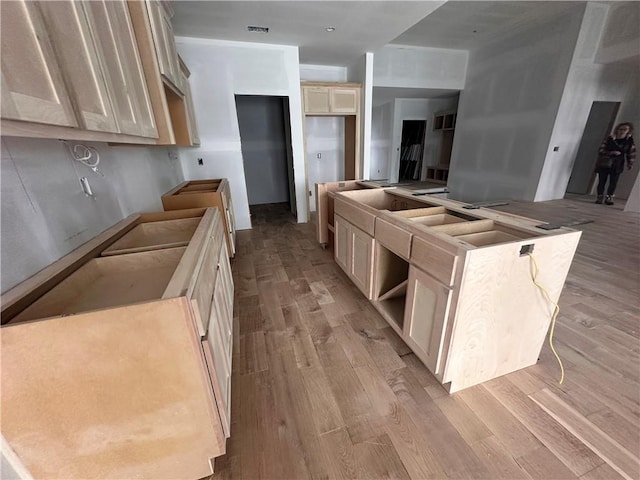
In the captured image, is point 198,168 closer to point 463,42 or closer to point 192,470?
point 192,470

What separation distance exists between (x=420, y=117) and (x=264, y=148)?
535 centimetres

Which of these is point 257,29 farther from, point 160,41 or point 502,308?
point 502,308

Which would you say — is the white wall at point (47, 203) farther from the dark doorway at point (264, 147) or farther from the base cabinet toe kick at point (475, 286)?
the dark doorway at point (264, 147)

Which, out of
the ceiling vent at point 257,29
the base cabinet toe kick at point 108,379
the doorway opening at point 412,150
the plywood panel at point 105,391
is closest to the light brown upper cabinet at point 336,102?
the ceiling vent at point 257,29

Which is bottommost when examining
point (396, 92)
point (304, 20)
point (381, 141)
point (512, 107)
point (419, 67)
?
point (381, 141)

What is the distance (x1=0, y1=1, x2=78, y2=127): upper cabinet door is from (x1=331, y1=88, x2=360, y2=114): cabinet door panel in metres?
4.16

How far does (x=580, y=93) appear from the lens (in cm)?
486

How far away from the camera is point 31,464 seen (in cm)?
82

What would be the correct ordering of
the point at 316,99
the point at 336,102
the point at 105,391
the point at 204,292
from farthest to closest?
the point at 336,102 < the point at 316,99 < the point at 204,292 < the point at 105,391

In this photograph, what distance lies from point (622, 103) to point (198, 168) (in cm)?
882

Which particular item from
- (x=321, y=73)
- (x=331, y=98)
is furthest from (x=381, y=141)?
(x=331, y=98)

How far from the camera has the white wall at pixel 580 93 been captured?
4457mm

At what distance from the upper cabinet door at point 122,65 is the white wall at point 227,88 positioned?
2361 millimetres

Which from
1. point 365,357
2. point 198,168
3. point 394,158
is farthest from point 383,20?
point 394,158
